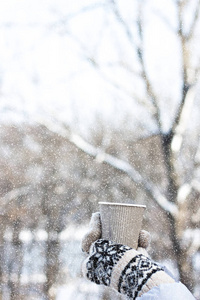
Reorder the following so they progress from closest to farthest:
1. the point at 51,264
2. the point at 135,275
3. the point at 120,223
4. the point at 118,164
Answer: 1. the point at 135,275
2. the point at 120,223
3. the point at 51,264
4. the point at 118,164

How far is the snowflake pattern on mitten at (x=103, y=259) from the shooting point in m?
0.87

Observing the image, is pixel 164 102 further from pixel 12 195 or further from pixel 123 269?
pixel 123 269

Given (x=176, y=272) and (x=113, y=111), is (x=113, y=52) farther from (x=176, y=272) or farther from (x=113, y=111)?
(x=176, y=272)

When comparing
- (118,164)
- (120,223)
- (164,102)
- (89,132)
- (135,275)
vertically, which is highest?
(164,102)

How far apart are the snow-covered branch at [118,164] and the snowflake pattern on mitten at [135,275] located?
32.9 inches

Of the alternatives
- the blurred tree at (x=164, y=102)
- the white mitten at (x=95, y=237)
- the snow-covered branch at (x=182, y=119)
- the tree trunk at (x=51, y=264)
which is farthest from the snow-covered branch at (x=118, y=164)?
the white mitten at (x=95, y=237)

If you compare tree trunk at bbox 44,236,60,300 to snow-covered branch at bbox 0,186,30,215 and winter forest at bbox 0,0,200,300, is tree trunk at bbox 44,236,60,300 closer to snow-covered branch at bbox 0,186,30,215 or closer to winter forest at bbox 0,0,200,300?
winter forest at bbox 0,0,200,300

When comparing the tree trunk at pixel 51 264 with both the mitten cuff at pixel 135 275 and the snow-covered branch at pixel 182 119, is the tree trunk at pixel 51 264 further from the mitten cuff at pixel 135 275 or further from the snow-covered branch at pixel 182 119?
the mitten cuff at pixel 135 275

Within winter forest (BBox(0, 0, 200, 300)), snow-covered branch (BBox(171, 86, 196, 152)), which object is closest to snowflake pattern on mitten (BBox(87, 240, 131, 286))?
winter forest (BBox(0, 0, 200, 300))

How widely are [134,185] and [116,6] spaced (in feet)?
2.45

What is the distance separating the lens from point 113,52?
5.81ft

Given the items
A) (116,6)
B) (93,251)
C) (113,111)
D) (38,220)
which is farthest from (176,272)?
(116,6)

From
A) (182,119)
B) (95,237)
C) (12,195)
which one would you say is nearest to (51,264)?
(12,195)

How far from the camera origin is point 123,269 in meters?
0.85
